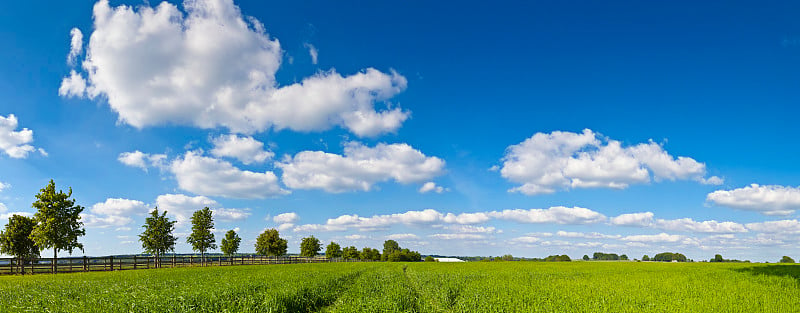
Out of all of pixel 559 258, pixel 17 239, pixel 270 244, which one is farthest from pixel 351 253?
pixel 17 239

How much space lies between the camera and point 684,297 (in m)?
16.8

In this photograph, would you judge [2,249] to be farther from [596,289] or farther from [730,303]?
[730,303]

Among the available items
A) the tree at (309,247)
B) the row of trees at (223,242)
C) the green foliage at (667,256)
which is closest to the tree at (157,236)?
the row of trees at (223,242)

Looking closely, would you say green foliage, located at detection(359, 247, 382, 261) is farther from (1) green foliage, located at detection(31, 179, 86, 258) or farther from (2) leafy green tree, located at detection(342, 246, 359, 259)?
(1) green foliage, located at detection(31, 179, 86, 258)

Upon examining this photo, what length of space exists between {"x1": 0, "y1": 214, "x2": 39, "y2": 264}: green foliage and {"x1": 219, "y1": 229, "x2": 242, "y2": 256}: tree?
32.3 m

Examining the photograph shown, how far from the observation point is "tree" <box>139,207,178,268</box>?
5675 cm

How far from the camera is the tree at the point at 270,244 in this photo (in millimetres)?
84375

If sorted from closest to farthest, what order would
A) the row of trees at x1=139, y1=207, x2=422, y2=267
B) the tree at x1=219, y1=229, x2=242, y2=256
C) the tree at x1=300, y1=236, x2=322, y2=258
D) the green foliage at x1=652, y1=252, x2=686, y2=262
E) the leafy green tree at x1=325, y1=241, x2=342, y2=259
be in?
1. the row of trees at x1=139, y1=207, x2=422, y2=267
2. the tree at x1=219, y1=229, x2=242, y2=256
3. the tree at x1=300, y1=236, x2=322, y2=258
4. the leafy green tree at x1=325, y1=241, x2=342, y2=259
5. the green foliage at x1=652, y1=252, x2=686, y2=262

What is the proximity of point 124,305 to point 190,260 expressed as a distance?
174 feet

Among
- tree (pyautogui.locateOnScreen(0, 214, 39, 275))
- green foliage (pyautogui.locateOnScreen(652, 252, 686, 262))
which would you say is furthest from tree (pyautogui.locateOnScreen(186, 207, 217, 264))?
green foliage (pyautogui.locateOnScreen(652, 252, 686, 262))

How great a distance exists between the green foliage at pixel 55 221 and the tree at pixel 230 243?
35942mm

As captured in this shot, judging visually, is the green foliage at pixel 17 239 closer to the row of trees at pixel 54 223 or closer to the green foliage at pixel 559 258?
the row of trees at pixel 54 223

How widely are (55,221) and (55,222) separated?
3.8 inches

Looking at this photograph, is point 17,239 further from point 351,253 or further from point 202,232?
point 351,253
